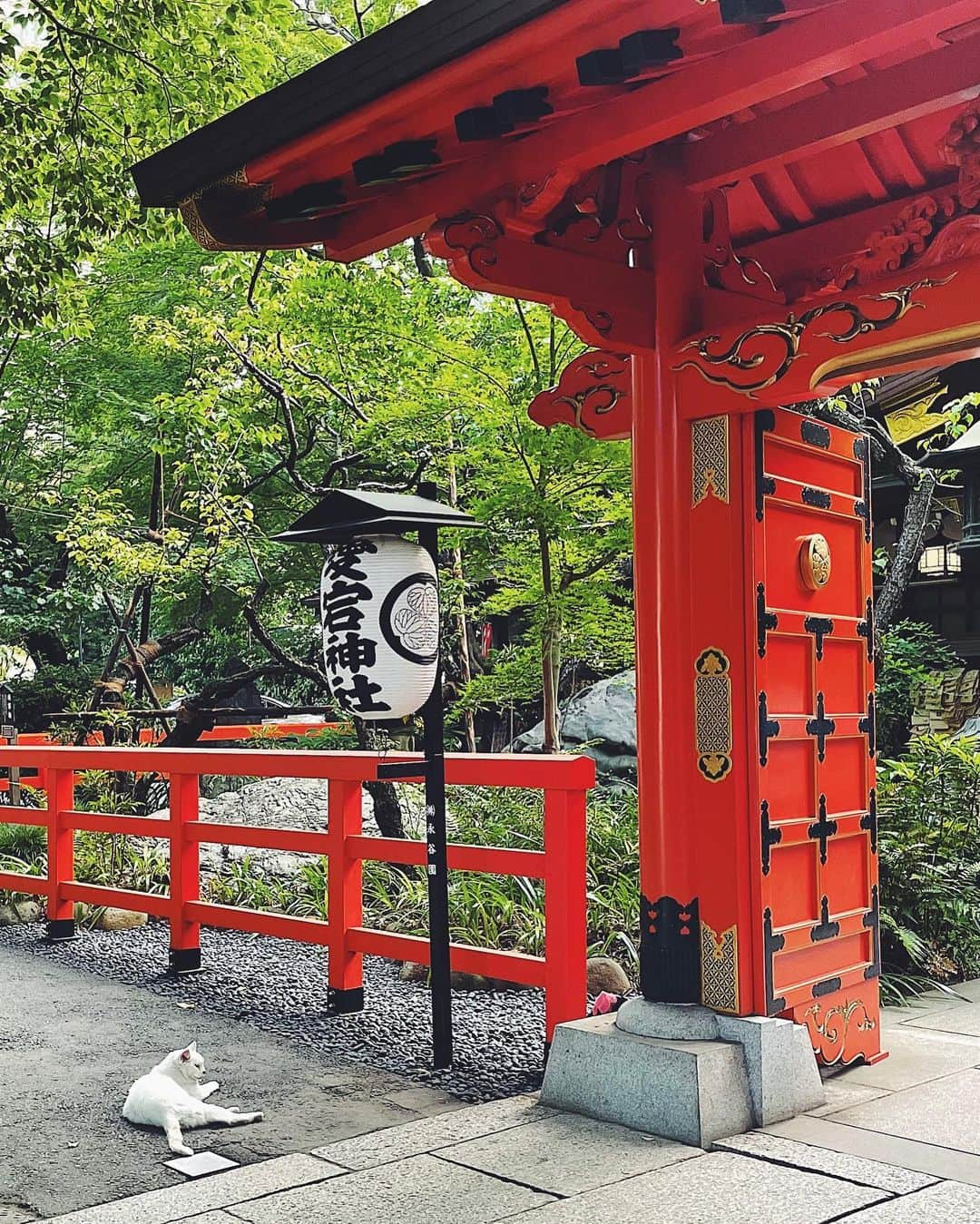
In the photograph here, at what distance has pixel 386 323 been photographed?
28.6 ft

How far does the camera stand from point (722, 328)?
4145 millimetres

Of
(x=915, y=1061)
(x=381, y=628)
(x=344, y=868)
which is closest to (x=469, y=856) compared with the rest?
(x=344, y=868)

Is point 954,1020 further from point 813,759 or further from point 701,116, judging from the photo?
point 701,116

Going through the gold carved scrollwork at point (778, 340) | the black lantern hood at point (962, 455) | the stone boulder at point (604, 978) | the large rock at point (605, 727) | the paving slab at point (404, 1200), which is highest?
the black lantern hood at point (962, 455)

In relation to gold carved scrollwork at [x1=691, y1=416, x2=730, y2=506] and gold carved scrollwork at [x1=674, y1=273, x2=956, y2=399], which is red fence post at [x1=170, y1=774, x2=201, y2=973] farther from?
gold carved scrollwork at [x1=674, y1=273, x2=956, y2=399]

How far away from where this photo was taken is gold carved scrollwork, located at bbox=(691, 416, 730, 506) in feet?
13.8

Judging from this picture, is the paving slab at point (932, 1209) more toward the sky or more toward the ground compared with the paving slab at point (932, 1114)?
more toward the sky

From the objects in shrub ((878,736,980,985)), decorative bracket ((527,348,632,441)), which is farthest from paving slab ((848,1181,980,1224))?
shrub ((878,736,980,985))

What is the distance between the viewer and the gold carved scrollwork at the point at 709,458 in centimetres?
421

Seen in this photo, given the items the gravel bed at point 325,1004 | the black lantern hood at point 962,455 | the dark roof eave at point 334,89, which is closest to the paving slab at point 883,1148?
the gravel bed at point 325,1004

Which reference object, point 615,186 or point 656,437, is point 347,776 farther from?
point 615,186

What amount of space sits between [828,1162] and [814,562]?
1967 mm

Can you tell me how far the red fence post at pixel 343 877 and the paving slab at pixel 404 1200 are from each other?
1.94m

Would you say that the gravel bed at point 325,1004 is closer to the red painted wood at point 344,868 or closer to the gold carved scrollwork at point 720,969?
the red painted wood at point 344,868
